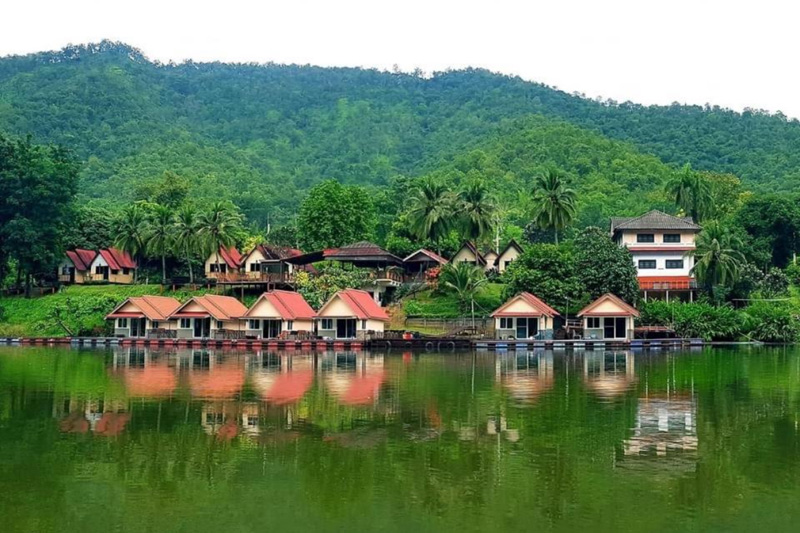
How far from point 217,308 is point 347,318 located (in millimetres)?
9534

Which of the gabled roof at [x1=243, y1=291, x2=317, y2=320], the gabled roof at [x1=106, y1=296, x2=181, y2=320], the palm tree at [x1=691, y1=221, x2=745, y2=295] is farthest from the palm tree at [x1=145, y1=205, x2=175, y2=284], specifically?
the palm tree at [x1=691, y1=221, x2=745, y2=295]

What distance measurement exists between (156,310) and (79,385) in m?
30.5

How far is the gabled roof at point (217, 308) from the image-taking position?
59.3 meters

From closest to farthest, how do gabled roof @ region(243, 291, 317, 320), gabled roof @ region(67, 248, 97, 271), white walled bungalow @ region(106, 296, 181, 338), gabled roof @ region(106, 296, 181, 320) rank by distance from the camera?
1. gabled roof @ region(243, 291, 317, 320)
2. gabled roof @ region(106, 296, 181, 320)
3. white walled bungalow @ region(106, 296, 181, 338)
4. gabled roof @ region(67, 248, 97, 271)

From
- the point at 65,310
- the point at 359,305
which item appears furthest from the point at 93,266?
the point at 359,305

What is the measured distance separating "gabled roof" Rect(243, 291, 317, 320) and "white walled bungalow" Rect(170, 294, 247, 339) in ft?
5.72

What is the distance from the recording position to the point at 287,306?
58.6 metres

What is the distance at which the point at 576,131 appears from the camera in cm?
11612

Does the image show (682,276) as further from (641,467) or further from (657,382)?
(641,467)

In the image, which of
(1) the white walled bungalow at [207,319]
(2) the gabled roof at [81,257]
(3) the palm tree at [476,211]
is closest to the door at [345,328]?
(1) the white walled bungalow at [207,319]

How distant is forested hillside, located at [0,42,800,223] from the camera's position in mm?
109125

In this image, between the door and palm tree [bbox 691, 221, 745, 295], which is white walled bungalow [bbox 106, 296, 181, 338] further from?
palm tree [bbox 691, 221, 745, 295]

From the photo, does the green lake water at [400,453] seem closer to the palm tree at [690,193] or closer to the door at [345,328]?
the door at [345,328]

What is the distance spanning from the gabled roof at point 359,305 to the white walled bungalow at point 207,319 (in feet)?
21.6
